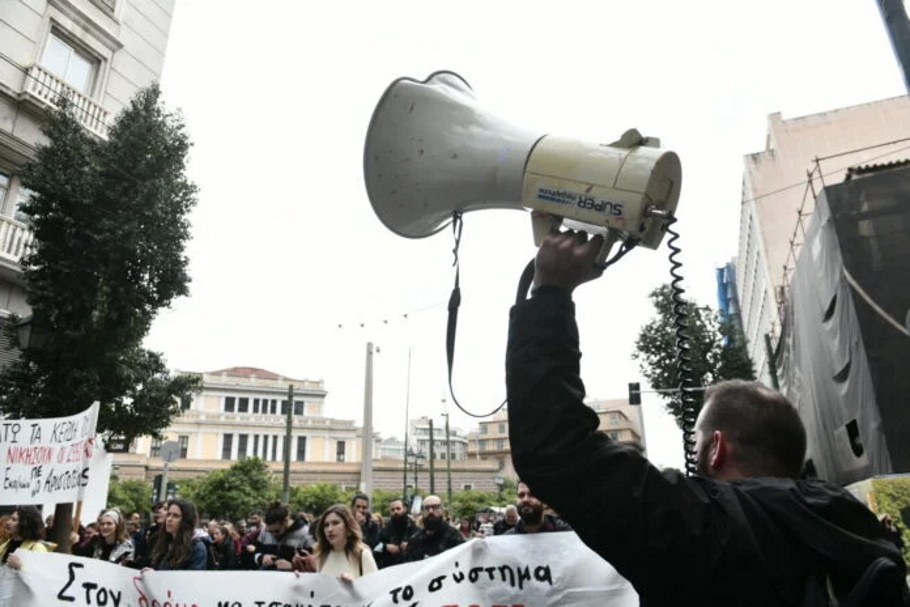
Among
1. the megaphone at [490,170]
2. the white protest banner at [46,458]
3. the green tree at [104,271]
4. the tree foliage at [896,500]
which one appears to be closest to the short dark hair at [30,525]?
the white protest banner at [46,458]

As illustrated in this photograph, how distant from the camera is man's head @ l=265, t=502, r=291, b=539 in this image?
6629 mm

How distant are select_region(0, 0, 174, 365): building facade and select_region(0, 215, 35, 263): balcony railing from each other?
0.02m

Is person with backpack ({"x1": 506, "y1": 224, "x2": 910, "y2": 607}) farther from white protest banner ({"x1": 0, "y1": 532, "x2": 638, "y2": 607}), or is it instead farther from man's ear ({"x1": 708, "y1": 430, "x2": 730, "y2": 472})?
white protest banner ({"x1": 0, "y1": 532, "x2": 638, "y2": 607})

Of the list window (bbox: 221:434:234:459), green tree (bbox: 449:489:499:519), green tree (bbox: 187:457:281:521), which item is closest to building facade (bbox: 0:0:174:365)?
green tree (bbox: 187:457:281:521)

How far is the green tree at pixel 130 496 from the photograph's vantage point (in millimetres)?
41312

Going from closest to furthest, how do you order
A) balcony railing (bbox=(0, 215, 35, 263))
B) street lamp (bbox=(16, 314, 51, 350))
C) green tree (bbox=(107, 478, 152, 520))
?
street lamp (bbox=(16, 314, 51, 350)), balcony railing (bbox=(0, 215, 35, 263)), green tree (bbox=(107, 478, 152, 520))

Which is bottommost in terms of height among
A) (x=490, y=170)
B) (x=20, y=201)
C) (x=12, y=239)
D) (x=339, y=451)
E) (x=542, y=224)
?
(x=542, y=224)

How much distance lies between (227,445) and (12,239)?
55.8m

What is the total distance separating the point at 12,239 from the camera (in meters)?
11.7

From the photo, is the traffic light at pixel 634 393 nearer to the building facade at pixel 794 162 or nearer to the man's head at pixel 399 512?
the building facade at pixel 794 162

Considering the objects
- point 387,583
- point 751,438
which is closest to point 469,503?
point 387,583

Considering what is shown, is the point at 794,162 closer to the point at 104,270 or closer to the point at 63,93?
the point at 63,93

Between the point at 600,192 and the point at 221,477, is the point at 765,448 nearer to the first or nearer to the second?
the point at 600,192

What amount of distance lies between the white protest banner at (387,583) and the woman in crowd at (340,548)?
0.75 m
